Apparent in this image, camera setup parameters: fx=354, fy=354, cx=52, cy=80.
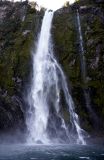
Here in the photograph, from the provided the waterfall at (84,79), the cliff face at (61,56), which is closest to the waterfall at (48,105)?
the cliff face at (61,56)

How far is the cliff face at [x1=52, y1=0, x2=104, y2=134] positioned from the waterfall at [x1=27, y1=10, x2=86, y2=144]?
2.80 ft

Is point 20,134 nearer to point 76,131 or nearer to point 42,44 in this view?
point 76,131

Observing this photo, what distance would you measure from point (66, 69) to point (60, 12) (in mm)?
9834

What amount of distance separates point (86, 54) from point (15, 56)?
8173 mm

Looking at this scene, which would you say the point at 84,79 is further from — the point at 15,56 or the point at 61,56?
the point at 15,56

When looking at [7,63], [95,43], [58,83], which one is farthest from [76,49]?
[7,63]

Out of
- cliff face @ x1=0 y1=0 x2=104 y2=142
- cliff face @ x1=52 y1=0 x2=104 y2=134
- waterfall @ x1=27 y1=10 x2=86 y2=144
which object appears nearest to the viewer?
waterfall @ x1=27 y1=10 x2=86 y2=144

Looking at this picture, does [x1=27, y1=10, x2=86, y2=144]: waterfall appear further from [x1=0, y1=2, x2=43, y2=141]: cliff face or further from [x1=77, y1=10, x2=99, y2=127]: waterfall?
[x1=77, y1=10, x2=99, y2=127]: waterfall

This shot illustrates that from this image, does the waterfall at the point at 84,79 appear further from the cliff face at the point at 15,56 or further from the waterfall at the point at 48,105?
the cliff face at the point at 15,56

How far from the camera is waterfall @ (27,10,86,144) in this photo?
3469 cm

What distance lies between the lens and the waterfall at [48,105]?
34.7m

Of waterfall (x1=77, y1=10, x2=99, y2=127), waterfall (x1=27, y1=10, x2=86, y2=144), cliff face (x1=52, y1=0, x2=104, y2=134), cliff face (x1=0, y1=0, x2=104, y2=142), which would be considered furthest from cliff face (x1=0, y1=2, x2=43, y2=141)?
waterfall (x1=77, y1=10, x2=99, y2=127)

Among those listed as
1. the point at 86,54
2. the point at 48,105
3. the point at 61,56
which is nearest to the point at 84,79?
the point at 86,54

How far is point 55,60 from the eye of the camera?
131 feet
